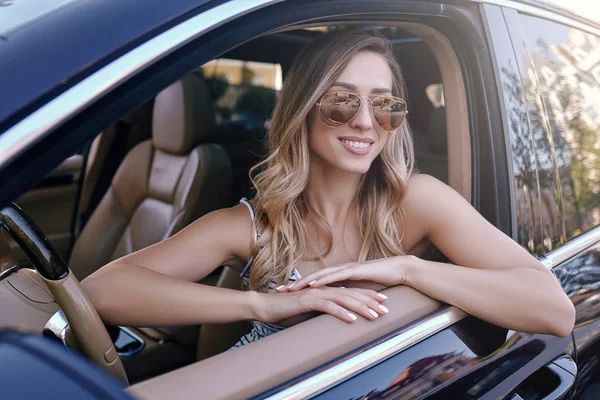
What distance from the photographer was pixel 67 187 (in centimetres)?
422

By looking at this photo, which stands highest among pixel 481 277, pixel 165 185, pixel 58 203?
pixel 481 277

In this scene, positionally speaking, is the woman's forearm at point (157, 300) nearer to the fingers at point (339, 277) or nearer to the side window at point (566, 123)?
the fingers at point (339, 277)

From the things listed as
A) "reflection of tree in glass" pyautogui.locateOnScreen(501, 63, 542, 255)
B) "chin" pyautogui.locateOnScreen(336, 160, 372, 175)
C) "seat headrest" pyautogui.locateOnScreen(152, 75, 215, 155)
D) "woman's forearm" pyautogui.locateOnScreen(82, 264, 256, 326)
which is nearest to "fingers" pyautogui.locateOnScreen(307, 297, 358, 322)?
"woman's forearm" pyautogui.locateOnScreen(82, 264, 256, 326)

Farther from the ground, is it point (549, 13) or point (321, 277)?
point (549, 13)

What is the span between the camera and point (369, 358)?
121cm

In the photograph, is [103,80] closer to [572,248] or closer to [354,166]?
[354,166]

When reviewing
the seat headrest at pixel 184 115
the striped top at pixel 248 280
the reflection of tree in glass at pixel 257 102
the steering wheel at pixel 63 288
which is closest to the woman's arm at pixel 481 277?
the striped top at pixel 248 280

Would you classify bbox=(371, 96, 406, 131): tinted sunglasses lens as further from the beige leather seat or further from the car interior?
the beige leather seat

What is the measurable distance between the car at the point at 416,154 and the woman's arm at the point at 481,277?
0.14 ft

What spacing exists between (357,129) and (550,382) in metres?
0.79

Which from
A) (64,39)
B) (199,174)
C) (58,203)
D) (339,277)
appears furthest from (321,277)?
(58,203)

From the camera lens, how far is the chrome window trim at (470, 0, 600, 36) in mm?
1671

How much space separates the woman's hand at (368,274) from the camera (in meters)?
1.52

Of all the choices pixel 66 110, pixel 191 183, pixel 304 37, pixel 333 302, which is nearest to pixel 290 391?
Result: pixel 333 302
